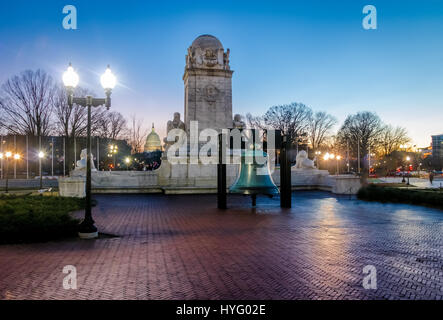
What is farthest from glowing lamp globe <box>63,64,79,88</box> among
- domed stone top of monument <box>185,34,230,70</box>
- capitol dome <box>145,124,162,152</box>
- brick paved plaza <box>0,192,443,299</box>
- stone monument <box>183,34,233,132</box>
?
capitol dome <box>145,124,162,152</box>

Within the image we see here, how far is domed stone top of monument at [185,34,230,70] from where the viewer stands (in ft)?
86.9

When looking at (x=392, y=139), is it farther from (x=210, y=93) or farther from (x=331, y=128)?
(x=210, y=93)

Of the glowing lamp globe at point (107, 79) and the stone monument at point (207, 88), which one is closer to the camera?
the glowing lamp globe at point (107, 79)

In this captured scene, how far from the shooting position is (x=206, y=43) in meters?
26.9

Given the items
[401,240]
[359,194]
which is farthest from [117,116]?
[401,240]

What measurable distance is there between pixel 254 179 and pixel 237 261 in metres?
8.59

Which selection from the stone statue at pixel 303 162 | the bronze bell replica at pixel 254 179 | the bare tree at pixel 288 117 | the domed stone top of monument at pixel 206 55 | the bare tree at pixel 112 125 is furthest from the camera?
the bare tree at pixel 288 117

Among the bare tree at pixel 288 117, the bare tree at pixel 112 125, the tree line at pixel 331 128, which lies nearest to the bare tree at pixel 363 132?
the tree line at pixel 331 128

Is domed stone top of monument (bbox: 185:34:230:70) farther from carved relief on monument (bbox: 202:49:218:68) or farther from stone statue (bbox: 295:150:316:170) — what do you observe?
stone statue (bbox: 295:150:316:170)

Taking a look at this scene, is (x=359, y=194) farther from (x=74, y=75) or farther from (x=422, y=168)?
(x=422, y=168)

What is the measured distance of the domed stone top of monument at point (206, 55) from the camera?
86.9 ft

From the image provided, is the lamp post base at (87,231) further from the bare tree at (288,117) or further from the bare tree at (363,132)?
the bare tree at (363,132)

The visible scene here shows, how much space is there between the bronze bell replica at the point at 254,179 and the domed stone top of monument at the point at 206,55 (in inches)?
508

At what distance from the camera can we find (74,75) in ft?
32.2
